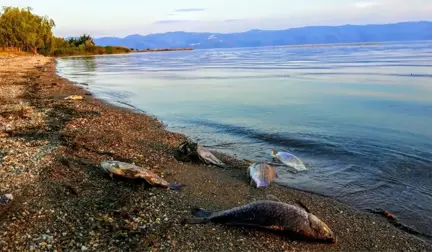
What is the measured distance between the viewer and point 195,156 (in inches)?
404

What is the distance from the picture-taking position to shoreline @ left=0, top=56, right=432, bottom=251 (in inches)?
221

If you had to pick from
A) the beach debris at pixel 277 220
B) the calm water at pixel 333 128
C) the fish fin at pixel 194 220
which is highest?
the beach debris at pixel 277 220

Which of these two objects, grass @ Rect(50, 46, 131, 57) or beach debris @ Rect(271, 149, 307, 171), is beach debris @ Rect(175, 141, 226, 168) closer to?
beach debris @ Rect(271, 149, 307, 171)

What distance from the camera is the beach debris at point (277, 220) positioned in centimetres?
584

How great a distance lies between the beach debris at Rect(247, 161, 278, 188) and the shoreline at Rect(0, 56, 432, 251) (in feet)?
0.65

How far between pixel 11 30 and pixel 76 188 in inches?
4149

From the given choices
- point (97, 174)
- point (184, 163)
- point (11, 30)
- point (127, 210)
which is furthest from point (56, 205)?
point (11, 30)

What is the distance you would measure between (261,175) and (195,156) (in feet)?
7.01

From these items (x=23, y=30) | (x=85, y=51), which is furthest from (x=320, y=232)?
(x=85, y=51)

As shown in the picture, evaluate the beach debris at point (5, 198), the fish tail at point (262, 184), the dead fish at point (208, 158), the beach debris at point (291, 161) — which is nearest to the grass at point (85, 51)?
the dead fish at point (208, 158)

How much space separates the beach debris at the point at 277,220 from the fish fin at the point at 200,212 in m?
0.23

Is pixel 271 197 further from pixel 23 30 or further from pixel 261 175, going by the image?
pixel 23 30

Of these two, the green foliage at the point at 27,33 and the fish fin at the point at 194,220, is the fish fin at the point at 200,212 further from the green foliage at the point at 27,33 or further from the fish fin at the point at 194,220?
the green foliage at the point at 27,33

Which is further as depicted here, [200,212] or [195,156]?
[195,156]
